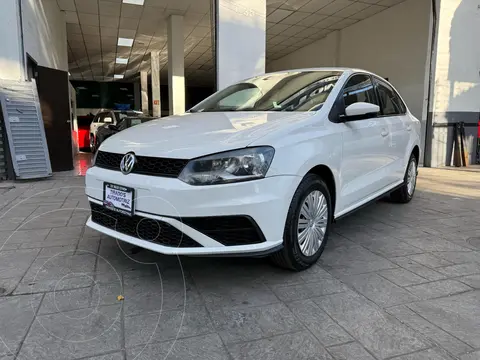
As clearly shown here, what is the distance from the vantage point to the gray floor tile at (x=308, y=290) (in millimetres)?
2385

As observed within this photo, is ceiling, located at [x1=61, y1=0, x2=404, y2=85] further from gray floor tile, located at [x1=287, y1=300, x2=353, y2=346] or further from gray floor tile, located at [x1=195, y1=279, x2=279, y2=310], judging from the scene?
gray floor tile, located at [x1=287, y1=300, x2=353, y2=346]

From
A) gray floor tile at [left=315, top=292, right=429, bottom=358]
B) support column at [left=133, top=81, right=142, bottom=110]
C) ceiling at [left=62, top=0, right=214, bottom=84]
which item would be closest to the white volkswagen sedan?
gray floor tile at [left=315, top=292, right=429, bottom=358]

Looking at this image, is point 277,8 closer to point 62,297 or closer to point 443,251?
point 443,251

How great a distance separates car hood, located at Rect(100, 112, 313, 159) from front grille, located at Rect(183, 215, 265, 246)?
0.39m

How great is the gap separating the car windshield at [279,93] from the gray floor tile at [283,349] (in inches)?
65.8

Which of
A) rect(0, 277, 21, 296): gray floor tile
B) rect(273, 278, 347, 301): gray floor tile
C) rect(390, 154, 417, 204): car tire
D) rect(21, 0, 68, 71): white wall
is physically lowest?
rect(273, 278, 347, 301): gray floor tile

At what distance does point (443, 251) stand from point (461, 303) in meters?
0.97

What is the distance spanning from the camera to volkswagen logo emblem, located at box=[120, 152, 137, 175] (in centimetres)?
243

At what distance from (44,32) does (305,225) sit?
8.35 metres

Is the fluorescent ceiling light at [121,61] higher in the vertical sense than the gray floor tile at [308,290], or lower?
higher

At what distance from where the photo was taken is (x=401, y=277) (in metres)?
2.69

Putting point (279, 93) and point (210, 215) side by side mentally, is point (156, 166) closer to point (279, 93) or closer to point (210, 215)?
point (210, 215)

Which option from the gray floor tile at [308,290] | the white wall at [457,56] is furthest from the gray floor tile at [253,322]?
the white wall at [457,56]

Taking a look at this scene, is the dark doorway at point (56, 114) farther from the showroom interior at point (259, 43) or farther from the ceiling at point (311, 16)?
the ceiling at point (311, 16)
